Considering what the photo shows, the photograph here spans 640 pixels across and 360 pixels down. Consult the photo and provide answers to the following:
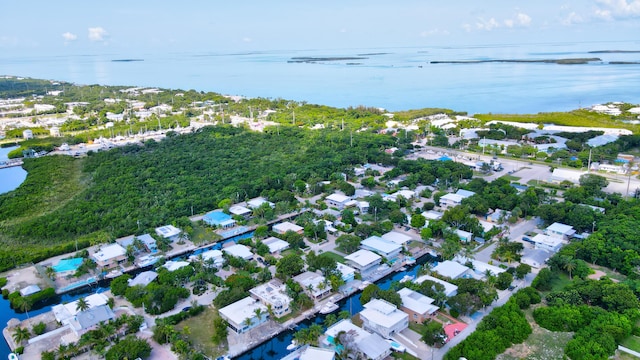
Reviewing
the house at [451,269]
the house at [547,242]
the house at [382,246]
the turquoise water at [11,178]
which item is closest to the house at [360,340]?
the house at [451,269]

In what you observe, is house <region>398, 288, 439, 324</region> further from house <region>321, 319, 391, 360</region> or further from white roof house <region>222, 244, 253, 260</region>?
white roof house <region>222, 244, 253, 260</region>

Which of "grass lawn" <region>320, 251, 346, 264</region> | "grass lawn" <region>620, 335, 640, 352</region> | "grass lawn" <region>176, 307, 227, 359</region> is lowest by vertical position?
"grass lawn" <region>176, 307, 227, 359</region>

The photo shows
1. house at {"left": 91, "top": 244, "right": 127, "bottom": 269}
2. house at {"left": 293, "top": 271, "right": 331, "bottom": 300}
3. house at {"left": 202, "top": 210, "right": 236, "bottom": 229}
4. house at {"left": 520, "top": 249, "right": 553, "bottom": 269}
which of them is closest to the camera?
house at {"left": 293, "top": 271, "right": 331, "bottom": 300}

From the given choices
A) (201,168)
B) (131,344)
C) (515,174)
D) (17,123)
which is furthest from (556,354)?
(17,123)

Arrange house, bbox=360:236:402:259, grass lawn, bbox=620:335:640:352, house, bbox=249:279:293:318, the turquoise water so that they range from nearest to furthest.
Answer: grass lawn, bbox=620:335:640:352, house, bbox=249:279:293:318, house, bbox=360:236:402:259, the turquoise water

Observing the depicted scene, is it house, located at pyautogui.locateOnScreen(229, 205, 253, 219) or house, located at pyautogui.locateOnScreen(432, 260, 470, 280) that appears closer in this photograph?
house, located at pyautogui.locateOnScreen(432, 260, 470, 280)

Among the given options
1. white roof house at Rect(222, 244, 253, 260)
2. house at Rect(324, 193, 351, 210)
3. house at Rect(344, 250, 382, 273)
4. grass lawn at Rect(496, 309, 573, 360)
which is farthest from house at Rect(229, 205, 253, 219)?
grass lawn at Rect(496, 309, 573, 360)
